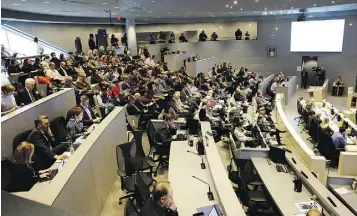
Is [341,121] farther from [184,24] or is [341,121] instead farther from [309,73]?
[184,24]

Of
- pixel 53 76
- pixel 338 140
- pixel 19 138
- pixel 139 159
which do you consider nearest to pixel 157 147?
pixel 139 159

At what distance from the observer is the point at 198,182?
427cm

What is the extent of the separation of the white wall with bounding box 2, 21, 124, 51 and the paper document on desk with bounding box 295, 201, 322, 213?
1330cm

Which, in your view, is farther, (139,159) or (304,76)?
(304,76)

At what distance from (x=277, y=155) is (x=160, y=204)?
3100 millimetres

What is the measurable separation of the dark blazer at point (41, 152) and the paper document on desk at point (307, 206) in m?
3.55

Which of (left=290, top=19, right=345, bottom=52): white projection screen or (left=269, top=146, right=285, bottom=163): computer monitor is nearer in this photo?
(left=269, top=146, right=285, bottom=163): computer monitor

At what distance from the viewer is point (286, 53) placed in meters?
19.2

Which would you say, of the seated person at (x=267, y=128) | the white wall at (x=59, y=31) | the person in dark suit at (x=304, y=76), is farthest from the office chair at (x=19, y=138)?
the person in dark suit at (x=304, y=76)

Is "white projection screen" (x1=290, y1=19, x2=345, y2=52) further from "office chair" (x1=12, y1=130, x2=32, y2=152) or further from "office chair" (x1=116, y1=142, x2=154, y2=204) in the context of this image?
"office chair" (x1=12, y1=130, x2=32, y2=152)

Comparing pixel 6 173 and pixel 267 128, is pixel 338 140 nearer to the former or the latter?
pixel 267 128

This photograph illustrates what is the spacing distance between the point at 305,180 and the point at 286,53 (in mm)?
15943

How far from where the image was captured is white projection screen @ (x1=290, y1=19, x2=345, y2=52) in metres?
17.0

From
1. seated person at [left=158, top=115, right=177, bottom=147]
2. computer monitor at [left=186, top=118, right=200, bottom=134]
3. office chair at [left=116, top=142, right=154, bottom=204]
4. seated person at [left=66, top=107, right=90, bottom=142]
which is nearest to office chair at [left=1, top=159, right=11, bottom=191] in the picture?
office chair at [left=116, top=142, right=154, bottom=204]
